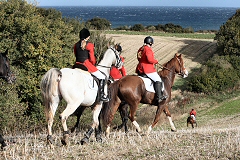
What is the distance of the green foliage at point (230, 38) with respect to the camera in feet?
171

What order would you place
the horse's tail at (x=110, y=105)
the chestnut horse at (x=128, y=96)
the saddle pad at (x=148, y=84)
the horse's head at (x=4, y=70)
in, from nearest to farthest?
the horse's head at (x=4, y=70)
the chestnut horse at (x=128, y=96)
the horse's tail at (x=110, y=105)
the saddle pad at (x=148, y=84)

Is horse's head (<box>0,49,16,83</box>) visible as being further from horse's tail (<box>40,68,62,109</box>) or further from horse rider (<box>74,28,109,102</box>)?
horse rider (<box>74,28,109,102</box>)

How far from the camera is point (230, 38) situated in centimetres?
5388

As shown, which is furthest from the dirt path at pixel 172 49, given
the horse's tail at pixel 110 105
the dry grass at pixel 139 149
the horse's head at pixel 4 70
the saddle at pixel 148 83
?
the horse's head at pixel 4 70

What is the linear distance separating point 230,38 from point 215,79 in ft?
44.7

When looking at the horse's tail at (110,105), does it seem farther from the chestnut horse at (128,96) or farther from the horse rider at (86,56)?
the horse rider at (86,56)

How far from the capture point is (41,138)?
10.5 m

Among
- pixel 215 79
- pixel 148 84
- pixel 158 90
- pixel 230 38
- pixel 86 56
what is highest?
pixel 86 56

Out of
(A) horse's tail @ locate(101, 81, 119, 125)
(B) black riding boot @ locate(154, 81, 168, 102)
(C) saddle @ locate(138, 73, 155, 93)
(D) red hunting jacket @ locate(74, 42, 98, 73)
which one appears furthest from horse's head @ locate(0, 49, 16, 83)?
(B) black riding boot @ locate(154, 81, 168, 102)

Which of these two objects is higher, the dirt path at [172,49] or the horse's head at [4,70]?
the horse's head at [4,70]

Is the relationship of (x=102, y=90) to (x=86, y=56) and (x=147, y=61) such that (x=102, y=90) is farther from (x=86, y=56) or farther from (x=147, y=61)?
(x=147, y=61)

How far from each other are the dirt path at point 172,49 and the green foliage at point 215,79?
7.71 m

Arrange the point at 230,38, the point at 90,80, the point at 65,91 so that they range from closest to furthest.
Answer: the point at 65,91 → the point at 90,80 → the point at 230,38

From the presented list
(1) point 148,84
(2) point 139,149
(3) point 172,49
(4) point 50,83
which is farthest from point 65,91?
(3) point 172,49
